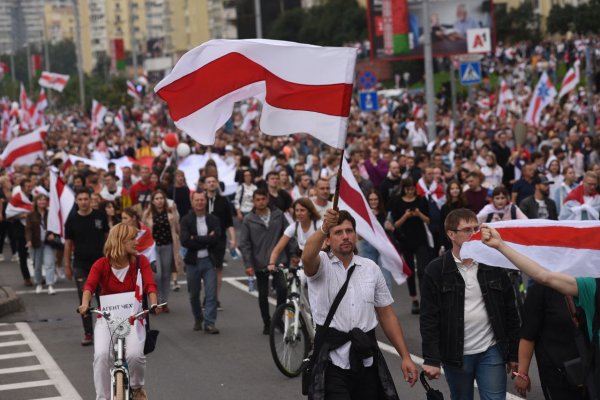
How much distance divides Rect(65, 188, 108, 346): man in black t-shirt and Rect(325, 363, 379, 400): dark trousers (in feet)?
22.2

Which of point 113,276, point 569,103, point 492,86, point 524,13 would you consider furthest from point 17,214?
point 524,13

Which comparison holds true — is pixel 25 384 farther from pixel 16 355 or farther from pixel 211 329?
pixel 211 329

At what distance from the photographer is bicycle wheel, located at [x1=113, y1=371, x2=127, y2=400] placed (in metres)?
8.62

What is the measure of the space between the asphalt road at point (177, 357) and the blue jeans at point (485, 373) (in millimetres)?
2570

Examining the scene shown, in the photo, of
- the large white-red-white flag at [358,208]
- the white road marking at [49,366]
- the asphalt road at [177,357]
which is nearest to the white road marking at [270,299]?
the asphalt road at [177,357]

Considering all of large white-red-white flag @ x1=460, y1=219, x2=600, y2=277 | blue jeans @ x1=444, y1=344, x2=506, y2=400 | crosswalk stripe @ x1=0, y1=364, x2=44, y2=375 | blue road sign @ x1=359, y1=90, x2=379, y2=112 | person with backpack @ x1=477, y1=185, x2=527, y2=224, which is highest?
blue road sign @ x1=359, y1=90, x2=379, y2=112

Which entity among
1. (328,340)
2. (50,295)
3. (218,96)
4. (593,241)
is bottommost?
(50,295)

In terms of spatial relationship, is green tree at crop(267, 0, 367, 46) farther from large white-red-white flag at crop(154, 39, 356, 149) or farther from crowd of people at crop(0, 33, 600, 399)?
large white-red-white flag at crop(154, 39, 356, 149)

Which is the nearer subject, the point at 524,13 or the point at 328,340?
the point at 328,340

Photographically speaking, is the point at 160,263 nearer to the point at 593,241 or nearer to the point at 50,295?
the point at 50,295

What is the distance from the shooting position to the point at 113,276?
9391 mm

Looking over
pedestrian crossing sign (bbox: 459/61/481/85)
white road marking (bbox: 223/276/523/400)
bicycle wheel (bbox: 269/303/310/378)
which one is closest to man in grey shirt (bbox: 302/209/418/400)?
bicycle wheel (bbox: 269/303/310/378)

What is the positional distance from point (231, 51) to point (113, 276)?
6.69 ft

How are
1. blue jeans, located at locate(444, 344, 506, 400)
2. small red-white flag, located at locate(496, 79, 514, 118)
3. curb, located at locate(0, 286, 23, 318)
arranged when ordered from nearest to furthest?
blue jeans, located at locate(444, 344, 506, 400) → curb, located at locate(0, 286, 23, 318) → small red-white flag, located at locate(496, 79, 514, 118)
